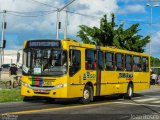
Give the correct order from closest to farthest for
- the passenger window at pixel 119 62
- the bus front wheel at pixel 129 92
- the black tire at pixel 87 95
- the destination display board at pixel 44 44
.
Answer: the destination display board at pixel 44 44
the black tire at pixel 87 95
the passenger window at pixel 119 62
the bus front wheel at pixel 129 92

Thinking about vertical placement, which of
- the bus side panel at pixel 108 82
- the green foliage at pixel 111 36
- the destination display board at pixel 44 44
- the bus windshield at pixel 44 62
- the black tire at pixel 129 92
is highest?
the green foliage at pixel 111 36

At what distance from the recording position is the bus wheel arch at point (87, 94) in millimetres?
20438

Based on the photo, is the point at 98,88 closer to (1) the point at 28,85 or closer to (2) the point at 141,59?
(1) the point at 28,85

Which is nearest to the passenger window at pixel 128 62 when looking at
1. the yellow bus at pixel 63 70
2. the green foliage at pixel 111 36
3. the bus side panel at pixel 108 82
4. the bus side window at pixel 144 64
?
the bus side panel at pixel 108 82

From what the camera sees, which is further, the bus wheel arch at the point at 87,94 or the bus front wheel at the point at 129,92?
the bus front wheel at the point at 129,92

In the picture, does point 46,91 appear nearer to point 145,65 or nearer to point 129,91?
point 129,91

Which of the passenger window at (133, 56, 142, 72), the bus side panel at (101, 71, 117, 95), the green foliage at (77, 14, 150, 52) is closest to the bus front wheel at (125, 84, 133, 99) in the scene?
the passenger window at (133, 56, 142, 72)

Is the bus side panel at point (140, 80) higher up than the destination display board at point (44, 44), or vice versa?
the destination display board at point (44, 44)

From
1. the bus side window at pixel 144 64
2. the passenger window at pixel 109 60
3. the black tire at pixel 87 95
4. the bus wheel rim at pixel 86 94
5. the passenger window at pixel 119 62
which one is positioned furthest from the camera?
the bus side window at pixel 144 64

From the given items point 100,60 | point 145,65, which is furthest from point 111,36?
point 100,60

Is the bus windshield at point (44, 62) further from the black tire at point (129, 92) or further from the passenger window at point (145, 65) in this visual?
the passenger window at point (145, 65)

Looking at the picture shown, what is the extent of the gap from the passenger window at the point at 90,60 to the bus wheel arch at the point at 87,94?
A: 2.66 ft

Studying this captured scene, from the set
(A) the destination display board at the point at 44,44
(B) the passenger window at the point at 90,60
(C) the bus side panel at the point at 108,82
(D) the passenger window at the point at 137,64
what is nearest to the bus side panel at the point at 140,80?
(D) the passenger window at the point at 137,64

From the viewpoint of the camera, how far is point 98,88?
2183 cm
